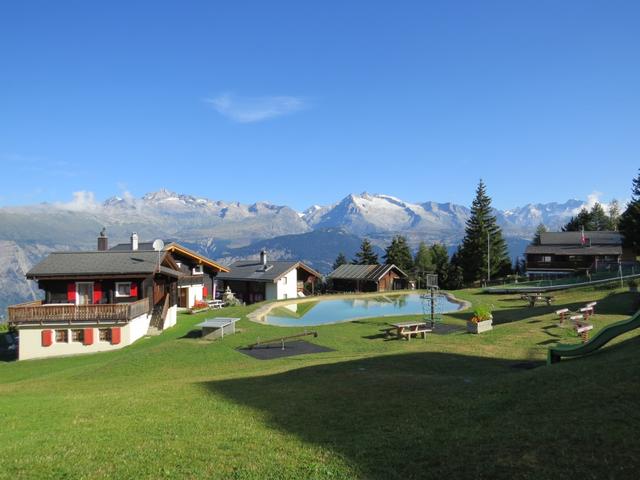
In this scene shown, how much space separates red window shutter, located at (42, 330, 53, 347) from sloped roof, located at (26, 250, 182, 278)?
4.56 metres

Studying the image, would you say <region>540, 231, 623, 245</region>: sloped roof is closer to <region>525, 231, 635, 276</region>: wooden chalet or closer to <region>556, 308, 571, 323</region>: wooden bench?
<region>525, 231, 635, 276</region>: wooden chalet

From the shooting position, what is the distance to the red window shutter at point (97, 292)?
33.2m

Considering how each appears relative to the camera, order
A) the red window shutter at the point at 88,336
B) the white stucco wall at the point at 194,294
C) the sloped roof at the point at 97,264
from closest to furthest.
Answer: the red window shutter at the point at 88,336 → the sloped roof at the point at 97,264 → the white stucco wall at the point at 194,294

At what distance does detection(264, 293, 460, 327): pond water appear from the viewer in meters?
38.4

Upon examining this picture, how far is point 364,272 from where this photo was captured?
72.9 m

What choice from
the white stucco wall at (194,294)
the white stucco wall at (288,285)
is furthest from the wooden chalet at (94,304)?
the white stucco wall at (288,285)

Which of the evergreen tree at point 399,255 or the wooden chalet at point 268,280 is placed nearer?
the wooden chalet at point 268,280

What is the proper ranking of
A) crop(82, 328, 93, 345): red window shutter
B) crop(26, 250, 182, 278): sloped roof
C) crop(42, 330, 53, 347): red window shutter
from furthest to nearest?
crop(26, 250, 182, 278): sloped roof
crop(82, 328, 93, 345): red window shutter
crop(42, 330, 53, 347): red window shutter

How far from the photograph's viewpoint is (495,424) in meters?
8.64

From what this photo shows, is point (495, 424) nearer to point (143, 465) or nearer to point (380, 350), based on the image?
point (143, 465)

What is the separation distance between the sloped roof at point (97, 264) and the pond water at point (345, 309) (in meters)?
9.55

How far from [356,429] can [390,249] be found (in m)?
82.0

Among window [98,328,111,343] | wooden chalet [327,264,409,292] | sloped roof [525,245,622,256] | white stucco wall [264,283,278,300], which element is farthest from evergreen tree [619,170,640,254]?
window [98,328,111,343]

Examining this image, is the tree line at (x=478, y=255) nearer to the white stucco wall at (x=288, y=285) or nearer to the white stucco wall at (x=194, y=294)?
the white stucco wall at (x=288, y=285)
